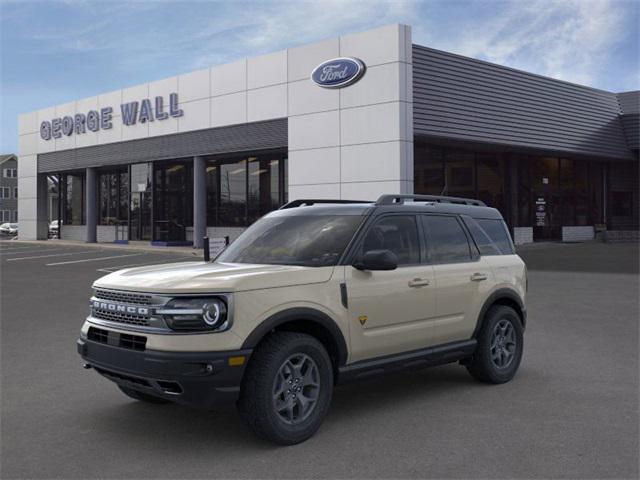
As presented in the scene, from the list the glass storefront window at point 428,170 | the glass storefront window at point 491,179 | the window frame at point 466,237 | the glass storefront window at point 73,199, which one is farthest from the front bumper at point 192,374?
the glass storefront window at point 73,199

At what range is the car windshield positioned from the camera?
540cm

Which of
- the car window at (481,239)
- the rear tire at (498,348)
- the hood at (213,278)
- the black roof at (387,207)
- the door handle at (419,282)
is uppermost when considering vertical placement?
the black roof at (387,207)

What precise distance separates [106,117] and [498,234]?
3015cm

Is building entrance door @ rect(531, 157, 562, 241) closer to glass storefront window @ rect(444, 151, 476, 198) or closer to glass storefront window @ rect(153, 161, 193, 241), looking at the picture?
glass storefront window @ rect(444, 151, 476, 198)

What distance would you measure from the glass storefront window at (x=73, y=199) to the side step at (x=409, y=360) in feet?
123

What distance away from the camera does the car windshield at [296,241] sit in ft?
17.7

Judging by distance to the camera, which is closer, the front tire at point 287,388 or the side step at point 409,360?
the front tire at point 287,388

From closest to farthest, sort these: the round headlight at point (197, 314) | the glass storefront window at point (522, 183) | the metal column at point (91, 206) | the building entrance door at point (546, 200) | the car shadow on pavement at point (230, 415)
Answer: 1. the round headlight at point (197, 314)
2. the car shadow on pavement at point (230, 415)
3. the glass storefront window at point (522, 183)
4. the building entrance door at point (546, 200)
5. the metal column at point (91, 206)

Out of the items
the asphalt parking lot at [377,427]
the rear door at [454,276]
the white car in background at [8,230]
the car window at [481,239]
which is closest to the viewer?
the asphalt parking lot at [377,427]

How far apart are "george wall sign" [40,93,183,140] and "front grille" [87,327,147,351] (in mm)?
25794

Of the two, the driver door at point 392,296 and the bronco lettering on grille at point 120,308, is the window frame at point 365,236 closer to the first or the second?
the driver door at point 392,296

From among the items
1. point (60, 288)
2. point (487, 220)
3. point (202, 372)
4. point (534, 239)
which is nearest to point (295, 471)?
point (202, 372)

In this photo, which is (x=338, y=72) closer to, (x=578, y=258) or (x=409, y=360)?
(x=578, y=258)

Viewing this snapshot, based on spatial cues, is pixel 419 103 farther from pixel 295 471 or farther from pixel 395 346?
pixel 295 471
